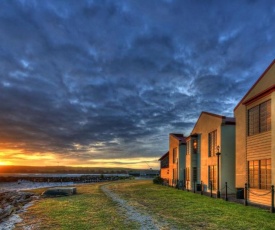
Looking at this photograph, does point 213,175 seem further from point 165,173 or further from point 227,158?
point 165,173

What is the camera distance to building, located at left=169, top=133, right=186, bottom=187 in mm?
42500

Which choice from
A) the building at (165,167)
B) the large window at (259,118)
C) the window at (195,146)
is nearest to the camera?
the large window at (259,118)

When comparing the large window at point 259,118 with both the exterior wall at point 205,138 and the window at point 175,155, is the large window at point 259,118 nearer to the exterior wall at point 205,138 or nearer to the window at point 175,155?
the exterior wall at point 205,138

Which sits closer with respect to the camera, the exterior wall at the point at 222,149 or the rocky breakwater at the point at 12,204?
the rocky breakwater at the point at 12,204

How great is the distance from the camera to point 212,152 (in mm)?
29984

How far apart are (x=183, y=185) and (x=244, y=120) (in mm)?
20632

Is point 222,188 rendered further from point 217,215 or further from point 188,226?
point 188,226

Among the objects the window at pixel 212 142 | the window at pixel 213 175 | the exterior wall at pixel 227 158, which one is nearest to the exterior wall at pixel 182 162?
the window at pixel 213 175

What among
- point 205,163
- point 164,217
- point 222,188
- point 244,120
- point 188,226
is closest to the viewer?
point 188,226

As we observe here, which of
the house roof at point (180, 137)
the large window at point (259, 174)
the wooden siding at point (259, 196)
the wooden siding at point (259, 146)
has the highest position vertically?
the house roof at point (180, 137)

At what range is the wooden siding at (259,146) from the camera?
19250 mm

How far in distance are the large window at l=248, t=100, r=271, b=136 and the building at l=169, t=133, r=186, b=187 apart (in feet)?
63.9

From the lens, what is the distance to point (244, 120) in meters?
22.5

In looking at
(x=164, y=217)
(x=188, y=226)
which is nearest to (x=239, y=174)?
(x=164, y=217)
